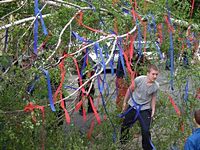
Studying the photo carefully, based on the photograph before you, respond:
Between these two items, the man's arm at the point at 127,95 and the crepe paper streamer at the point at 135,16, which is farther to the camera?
the man's arm at the point at 127,95

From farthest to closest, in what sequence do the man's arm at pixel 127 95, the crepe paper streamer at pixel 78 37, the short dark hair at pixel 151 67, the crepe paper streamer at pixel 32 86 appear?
1. the man's arm at pixel 127 95
2. the short dark hair at pixel 151 67
3. the crepe paper streamer at pixel 78 37
4. the crepe paper streamer at pixel 32 86

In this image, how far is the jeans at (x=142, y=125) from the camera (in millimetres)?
6652

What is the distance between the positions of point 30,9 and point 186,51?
205cm

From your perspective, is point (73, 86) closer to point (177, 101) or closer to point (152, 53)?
point (152, 53)

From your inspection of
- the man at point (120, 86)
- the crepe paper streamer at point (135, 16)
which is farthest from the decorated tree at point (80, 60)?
the man at point (120, 86)

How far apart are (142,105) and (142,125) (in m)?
0.36

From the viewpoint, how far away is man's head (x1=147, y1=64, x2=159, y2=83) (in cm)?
652

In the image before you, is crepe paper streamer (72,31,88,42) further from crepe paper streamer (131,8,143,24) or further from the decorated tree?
crepe paper streamer (131,8,143,24)

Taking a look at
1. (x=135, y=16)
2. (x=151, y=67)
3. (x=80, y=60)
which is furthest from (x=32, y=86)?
(x=151, y=67)

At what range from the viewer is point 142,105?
6.98 meters

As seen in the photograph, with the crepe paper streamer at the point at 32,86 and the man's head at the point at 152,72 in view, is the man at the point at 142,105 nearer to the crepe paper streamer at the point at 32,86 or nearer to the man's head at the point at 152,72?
the man's head at the point at 152,72

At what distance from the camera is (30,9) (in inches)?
238

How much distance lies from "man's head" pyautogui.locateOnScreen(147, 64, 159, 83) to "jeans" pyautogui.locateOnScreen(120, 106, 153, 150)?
0.49 metres

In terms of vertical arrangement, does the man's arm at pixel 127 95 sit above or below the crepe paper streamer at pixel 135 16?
below
